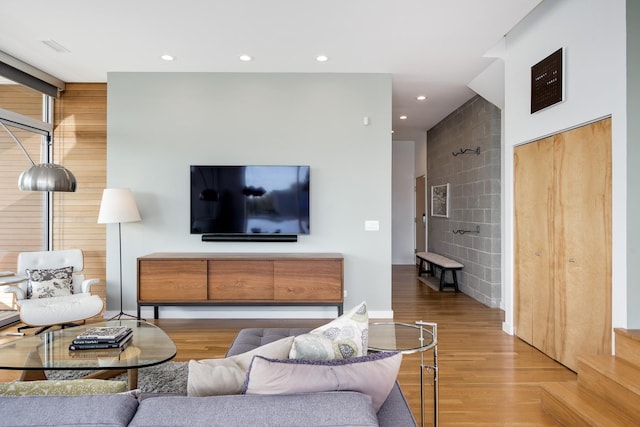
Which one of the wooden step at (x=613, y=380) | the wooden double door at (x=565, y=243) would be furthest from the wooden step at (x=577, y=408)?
the wooden double door at (x=565, y=243)

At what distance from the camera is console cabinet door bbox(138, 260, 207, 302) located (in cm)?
407

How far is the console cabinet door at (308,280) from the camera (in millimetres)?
4051

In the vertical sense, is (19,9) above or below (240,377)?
above

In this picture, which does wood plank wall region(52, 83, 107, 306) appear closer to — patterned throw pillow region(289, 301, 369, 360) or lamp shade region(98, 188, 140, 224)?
lamp shade region(98, 188, 140, 224)

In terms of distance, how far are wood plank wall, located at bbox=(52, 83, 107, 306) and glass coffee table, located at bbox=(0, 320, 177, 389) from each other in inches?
102

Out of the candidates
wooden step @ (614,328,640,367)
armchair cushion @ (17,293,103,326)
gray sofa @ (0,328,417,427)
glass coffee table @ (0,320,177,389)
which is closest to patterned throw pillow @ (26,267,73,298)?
armchair cushion @ (17,293,103,326)

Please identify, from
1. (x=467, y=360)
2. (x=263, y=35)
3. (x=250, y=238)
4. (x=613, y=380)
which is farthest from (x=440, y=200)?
(x=613, y=380)

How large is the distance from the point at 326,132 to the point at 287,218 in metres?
1.09

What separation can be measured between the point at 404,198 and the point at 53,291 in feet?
23.0

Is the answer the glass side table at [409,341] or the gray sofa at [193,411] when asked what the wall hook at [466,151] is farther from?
the gray sofa at [193,411]

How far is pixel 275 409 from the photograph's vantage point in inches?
40.2

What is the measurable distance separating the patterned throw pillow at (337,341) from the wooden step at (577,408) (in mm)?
1513

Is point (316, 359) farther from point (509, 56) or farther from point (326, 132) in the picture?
point (509, 56)

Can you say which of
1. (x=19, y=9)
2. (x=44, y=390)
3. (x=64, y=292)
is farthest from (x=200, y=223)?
(x=44, y=390)
